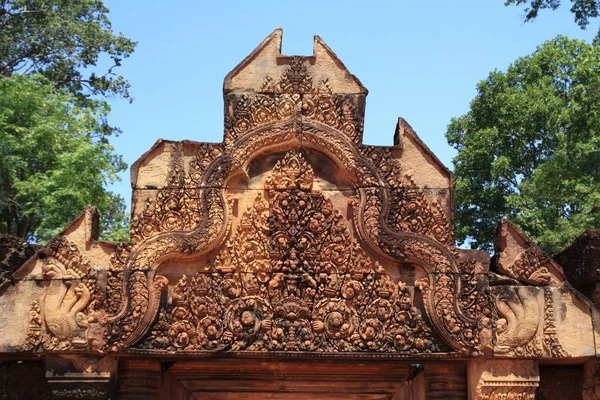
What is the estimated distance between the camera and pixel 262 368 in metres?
7.45

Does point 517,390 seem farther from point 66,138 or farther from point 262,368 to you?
point 66,138

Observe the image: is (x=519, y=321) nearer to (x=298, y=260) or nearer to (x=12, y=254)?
(x=298, y=260)

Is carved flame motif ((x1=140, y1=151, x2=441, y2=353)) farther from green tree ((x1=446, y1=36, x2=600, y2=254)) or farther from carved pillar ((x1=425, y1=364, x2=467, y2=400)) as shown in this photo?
green tree ((x1=446, y1=36, x2=600, y2=254))

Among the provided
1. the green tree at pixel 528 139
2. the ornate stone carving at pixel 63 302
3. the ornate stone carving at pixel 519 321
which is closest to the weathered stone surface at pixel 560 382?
the ornate stone carving at pixel 519 321

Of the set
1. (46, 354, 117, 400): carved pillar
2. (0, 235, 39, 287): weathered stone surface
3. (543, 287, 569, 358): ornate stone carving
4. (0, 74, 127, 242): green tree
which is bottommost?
(46, 354, 117, 400): carved pillar

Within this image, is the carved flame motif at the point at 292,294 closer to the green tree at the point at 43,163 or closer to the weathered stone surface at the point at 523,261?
the weathered stone surface at the point at 523,261

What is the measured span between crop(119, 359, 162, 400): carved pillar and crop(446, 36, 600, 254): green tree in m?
14.7

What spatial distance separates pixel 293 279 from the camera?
7.27 metres

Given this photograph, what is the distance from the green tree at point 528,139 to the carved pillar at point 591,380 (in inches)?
511

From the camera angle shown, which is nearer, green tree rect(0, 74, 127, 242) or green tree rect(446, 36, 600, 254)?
green tree rect(0, 74, 127, 242)

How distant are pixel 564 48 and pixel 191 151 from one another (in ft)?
64.3

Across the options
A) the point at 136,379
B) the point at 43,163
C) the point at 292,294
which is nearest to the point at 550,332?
the point at 292,294

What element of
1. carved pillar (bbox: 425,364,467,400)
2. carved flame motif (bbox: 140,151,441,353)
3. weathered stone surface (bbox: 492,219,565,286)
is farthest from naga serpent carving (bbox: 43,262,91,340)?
weathered stone surface (bbox: 492,219,565,286)

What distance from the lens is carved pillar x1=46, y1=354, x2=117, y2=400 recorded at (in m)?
7.06
